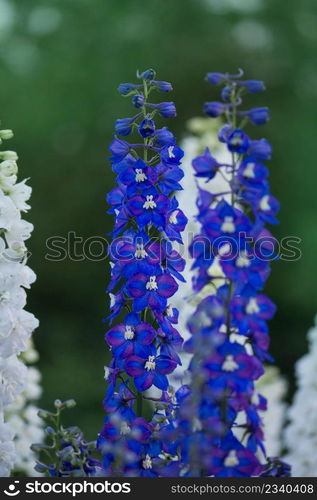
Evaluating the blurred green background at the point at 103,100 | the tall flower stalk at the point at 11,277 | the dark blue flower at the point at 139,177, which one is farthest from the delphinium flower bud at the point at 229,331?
the blurred green background at the point at 103,100

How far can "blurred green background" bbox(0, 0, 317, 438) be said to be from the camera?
12.0m

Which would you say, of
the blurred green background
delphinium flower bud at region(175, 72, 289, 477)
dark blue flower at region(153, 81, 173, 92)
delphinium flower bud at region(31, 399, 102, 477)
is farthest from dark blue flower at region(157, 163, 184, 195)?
the blurred green background

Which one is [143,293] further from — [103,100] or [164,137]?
[103,100]

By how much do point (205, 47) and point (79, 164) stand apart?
2.52 m

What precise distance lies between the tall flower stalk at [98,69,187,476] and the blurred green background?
848cm

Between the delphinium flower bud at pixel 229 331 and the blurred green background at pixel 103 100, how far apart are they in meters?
8.71

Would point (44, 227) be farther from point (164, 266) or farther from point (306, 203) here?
point (164, 266)

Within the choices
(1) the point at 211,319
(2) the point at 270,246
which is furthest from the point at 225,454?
(2) the point at 270,246

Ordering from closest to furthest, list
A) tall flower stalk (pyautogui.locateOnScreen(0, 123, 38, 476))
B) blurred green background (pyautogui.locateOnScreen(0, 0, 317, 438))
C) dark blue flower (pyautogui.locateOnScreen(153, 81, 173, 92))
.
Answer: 1. dark blue flower (pyautogui.locateOnScreen(153, 81, 173, 92))
2. tall flower stalk (pyautogui.locateOnScreen(0, 123, 38, 476))
3. blurred green background (pyautogui.locateOnScreen(0, 0, 317, 438))

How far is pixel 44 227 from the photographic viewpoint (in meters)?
12.2

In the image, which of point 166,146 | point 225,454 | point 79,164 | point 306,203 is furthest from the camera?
point 79,164

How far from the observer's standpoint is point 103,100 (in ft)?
40.1

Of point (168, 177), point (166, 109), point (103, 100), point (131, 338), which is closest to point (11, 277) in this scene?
point (131, 338)

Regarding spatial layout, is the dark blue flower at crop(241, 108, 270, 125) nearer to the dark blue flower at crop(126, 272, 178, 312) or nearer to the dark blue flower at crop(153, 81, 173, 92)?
the dark blue flower at crop(153, 81, 173, 92)
